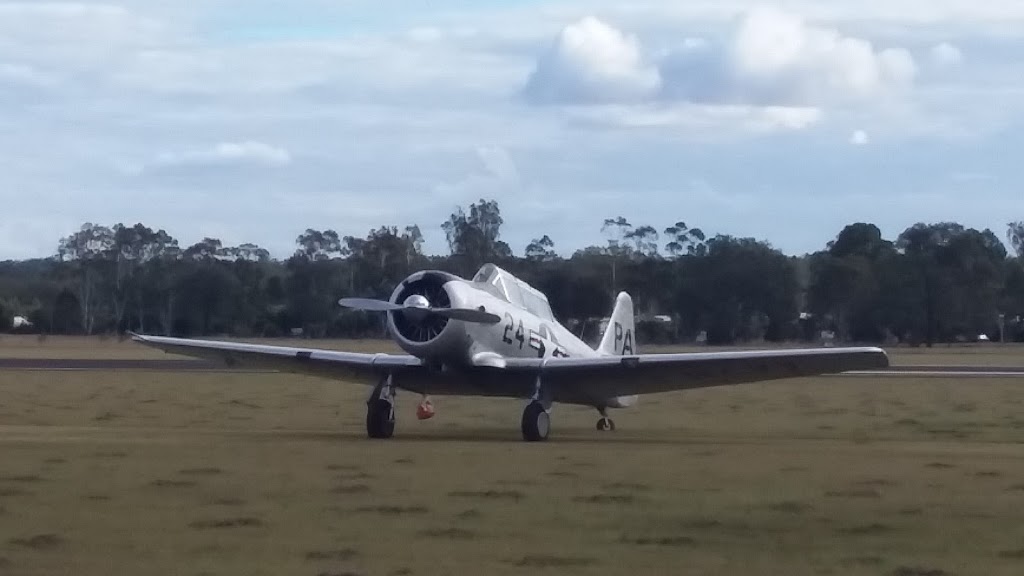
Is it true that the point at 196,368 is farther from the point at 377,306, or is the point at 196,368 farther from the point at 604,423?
the point at 377,306

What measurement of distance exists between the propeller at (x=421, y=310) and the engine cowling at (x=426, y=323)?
12mm

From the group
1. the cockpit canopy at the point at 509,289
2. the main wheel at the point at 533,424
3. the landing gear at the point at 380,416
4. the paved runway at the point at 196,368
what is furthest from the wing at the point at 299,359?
the paved runway at the point at 196,368

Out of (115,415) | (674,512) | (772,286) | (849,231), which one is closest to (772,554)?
(674,512)

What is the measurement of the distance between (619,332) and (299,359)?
20.3ft

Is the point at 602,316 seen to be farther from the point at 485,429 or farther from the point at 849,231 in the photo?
the point at 849,231

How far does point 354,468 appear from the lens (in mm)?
15562

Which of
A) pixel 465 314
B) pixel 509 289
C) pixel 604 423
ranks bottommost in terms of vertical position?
pixel 604 423

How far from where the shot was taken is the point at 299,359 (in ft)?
71.3

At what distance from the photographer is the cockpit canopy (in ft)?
71.0

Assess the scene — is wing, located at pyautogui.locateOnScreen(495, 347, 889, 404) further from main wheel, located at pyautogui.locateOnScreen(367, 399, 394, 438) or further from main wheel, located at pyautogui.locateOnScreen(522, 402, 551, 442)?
main wheel, located at pyautogui.locateOnScreen(367, 399, 394, 438)

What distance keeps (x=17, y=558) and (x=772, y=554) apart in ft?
14.9

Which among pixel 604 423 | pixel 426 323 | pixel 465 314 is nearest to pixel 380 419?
pixel 426 323

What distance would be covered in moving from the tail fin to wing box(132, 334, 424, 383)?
15.1ft

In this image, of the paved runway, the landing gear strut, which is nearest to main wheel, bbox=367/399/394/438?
the landing gear strut
